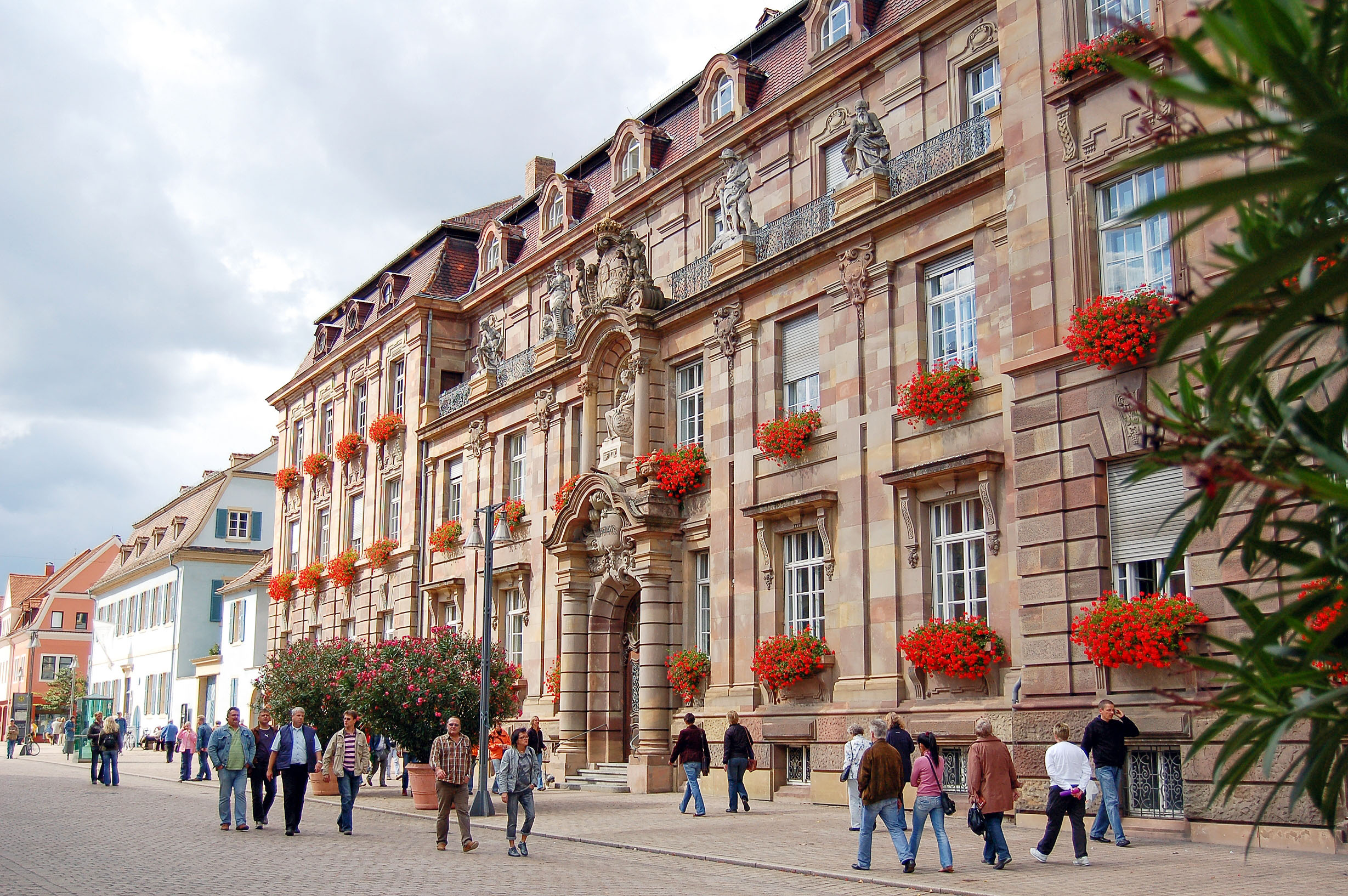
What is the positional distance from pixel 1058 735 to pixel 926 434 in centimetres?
749

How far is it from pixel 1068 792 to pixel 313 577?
34937 millimetres

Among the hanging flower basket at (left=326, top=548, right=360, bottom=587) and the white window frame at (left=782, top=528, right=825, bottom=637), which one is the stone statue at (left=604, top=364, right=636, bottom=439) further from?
the hanging flower basket at (left=326, top=548, right=360, bottom=587)

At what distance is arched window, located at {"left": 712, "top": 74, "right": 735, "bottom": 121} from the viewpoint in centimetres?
2783

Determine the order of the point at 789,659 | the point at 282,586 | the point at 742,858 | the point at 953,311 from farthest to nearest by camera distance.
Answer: the point at 282,586, the point at 789,659, the point at 953,311, the point at 742,858

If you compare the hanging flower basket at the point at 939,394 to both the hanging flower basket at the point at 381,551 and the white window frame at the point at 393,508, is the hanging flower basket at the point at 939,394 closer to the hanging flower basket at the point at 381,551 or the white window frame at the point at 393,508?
the hanging flower basket at the point at 381,551

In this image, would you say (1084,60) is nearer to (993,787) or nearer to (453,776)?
(993,787)

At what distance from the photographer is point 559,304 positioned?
31.3 meters

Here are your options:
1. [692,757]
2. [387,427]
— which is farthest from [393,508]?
[692,757]

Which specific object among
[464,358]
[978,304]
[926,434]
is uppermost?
[464,358]

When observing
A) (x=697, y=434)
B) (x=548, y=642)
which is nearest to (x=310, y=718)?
(x=548, y=642)

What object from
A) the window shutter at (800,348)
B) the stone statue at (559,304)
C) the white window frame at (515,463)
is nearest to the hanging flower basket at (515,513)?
the white window frame at (515,463)

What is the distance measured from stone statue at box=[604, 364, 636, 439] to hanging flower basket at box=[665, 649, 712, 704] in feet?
17.7

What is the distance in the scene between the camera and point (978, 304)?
64.2ft

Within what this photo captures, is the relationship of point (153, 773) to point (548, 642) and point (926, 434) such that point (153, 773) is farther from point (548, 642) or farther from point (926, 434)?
point (926, 434)
